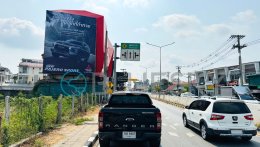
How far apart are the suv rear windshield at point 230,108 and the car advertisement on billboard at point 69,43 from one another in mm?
42544

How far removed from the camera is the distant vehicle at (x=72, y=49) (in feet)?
164

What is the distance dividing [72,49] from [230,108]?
142 ft

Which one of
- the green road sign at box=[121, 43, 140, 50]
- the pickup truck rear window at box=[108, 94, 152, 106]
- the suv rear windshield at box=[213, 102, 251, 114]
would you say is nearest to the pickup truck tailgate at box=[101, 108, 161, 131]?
the pickup truck rear window at box=[108, 94, 152, 106]

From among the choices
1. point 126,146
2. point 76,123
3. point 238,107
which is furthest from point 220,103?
point 76,123

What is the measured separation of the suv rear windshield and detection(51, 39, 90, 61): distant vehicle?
140 feet

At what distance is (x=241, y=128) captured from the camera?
9961 millimetres

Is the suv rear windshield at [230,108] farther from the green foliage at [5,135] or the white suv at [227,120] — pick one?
the green foliage at [5,135]

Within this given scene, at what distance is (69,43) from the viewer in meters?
50.6

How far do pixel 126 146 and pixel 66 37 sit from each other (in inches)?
1728

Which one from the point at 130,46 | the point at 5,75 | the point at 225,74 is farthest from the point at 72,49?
the point at 5,75

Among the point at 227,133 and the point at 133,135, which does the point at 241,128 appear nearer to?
the point at 227,133

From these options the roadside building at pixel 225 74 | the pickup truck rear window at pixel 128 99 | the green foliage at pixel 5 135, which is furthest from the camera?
the roadside building at pixel 225 74

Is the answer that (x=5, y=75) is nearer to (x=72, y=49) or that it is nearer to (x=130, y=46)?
(x=72, y=49)

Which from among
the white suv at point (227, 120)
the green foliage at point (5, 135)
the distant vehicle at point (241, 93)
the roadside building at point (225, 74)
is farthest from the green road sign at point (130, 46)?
the roadside building at point (225, 74)
